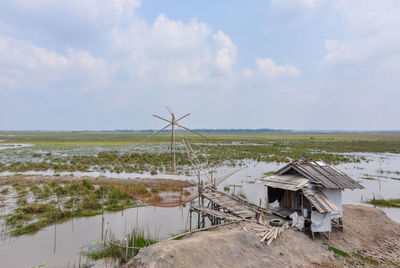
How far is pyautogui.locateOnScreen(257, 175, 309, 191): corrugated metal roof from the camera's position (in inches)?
374

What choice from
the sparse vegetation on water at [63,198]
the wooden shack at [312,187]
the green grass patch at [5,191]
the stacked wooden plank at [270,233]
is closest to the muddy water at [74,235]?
the sparse vegetation on water at [63,198]

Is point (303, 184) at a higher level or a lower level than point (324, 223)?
higher

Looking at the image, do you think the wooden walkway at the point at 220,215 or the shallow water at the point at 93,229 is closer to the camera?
the shallow water at the point at 93,229

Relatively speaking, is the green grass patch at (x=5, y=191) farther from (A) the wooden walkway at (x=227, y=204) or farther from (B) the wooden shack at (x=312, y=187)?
(B) the wooden shack at (x=312, y=187)

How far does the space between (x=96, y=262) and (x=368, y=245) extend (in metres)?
10.8

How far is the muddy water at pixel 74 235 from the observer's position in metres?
8.79

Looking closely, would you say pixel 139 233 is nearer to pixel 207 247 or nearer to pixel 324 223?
pixel 207 247

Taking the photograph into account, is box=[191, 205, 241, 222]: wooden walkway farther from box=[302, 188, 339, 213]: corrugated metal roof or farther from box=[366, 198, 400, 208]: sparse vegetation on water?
box=[366, 198, 400, 208]: sparse vegetation on water

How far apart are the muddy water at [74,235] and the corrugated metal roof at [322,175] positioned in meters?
6.27

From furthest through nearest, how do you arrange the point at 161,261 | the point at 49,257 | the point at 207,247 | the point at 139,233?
1. the point at 139,233
2. the point at 49,257
3. the point at 207,247
4. the point at 161,261

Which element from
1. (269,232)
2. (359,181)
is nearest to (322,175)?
(269,232)

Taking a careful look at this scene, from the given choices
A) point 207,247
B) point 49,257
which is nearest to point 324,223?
point 207,247

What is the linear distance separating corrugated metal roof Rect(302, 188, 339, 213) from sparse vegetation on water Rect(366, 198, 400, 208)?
8.33 m

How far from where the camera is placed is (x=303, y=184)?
31.0 feet
